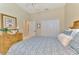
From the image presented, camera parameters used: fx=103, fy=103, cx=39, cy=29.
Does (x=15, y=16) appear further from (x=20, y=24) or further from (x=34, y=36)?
(x=34, y=36)

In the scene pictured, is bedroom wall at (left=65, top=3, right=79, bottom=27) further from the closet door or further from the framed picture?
the framed picture

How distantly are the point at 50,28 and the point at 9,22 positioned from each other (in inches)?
30.3

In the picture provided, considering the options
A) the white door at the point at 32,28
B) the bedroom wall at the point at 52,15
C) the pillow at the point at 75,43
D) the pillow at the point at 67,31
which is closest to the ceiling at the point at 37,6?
the bedroom wall at the point at 52,15

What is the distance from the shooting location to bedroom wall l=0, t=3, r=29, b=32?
174 centimetres

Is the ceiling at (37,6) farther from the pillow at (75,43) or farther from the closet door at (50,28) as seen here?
the pillow at (75,43)

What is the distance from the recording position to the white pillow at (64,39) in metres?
1.71

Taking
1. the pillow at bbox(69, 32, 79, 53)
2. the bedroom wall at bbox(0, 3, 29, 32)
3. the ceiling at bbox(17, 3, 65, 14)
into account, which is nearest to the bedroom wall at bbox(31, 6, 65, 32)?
the ceiling at bbox(17, 3, 65, 14)

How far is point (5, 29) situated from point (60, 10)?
1.05m

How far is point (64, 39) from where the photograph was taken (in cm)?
180

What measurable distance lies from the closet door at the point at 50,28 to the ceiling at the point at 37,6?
0.26 meters

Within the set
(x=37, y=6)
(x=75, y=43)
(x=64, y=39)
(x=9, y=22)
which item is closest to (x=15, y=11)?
(x=9, y=22)

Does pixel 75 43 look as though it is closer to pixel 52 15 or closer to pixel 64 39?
pixel 64 39

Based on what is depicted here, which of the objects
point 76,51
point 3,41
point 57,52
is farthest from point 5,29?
point 76,51

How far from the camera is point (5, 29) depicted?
1.78 meters
